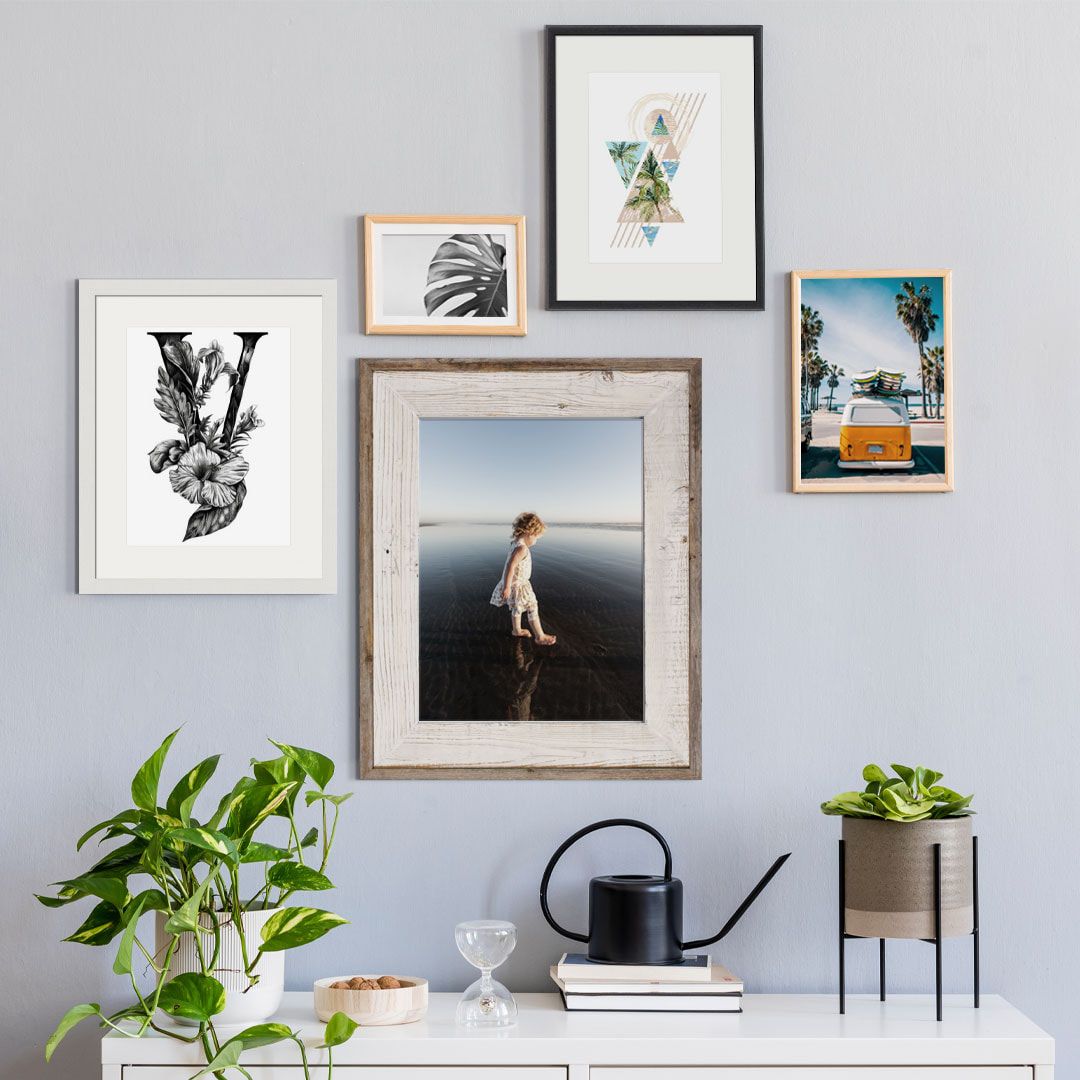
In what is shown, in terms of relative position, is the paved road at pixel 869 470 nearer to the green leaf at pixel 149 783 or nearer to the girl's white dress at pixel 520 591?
the girl's white dress at pixel 520 591

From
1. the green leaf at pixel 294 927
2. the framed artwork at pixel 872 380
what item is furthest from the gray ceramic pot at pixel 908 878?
the green leaf at pixel 294 927

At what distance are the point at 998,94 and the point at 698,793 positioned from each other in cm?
122

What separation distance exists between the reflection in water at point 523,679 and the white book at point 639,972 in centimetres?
39

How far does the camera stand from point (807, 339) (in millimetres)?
1922

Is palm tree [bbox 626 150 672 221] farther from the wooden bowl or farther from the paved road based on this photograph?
the wooden bowl

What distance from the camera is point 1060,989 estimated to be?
1882 millimetres

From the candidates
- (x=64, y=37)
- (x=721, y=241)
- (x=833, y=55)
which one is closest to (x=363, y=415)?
(x=721, y=241)

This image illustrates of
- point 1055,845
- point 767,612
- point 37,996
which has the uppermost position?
point 767,612

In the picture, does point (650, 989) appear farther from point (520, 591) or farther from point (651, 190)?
point (651, 190)

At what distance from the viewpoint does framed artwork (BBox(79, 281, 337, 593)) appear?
1.91 m

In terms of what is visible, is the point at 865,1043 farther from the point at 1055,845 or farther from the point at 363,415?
the point at 363,415

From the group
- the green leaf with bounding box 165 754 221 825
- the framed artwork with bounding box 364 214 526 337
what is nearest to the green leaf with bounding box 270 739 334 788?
the green leaf with bounding box 165 754 221 825

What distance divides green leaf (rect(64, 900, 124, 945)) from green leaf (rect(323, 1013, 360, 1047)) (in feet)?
1.03

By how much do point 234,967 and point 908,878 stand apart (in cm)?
94
